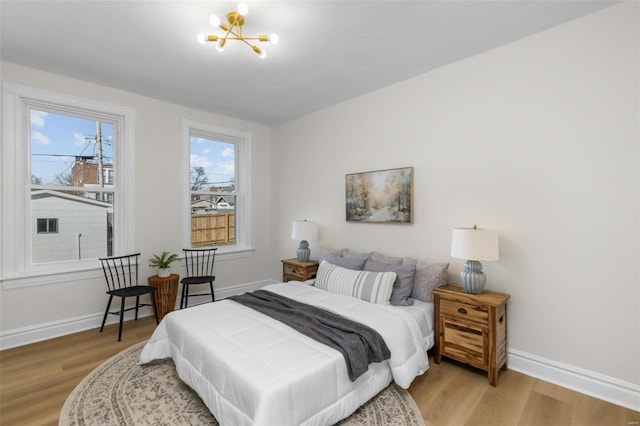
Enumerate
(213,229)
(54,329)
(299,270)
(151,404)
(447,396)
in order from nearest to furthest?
1. (151,404)
2. (447,396)
3. (54,329)
4. (299,270)
5. (213,229)

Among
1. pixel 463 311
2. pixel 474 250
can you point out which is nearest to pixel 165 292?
pixel 463 311

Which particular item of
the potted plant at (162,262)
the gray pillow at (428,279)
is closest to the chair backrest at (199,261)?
the potted plant at (162,262)

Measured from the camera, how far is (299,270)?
12.5ft

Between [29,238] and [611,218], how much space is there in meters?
5.11

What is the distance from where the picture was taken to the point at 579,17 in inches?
83.7

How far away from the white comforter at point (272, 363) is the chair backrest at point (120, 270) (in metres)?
1.44

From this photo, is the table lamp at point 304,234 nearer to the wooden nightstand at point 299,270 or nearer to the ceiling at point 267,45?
the wooden nightstand at point 299,270

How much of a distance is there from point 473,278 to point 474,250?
257mm

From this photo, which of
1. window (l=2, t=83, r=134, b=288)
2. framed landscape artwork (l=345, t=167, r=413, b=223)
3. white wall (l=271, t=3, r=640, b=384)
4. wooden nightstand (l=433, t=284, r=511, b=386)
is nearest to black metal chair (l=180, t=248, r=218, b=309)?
window (l=2, t=83, r=134, b=288)

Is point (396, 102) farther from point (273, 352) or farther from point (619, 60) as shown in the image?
point (273, 352)

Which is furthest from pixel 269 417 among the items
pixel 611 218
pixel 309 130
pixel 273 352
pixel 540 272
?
pixel 309 130

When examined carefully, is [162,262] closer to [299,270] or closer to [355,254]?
[299,270]

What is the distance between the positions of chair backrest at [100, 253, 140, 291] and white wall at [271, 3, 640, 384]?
309 cm

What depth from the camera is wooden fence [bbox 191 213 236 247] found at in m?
4.23
